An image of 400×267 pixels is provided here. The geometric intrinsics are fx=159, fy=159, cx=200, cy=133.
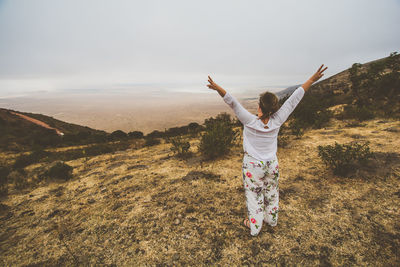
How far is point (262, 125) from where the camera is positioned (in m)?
2.06

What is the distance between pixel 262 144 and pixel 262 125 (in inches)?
10.8

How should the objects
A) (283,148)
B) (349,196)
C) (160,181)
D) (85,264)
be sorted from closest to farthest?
(85,264) → (349,196) → (160,181) → (283,148)

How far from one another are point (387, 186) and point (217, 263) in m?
3.96

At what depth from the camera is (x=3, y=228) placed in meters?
3.28

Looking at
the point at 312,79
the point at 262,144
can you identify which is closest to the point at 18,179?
the point at 262,144

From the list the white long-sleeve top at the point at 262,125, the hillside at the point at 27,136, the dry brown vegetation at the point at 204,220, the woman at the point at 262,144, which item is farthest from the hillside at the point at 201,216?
the hillside at the point at 27,136

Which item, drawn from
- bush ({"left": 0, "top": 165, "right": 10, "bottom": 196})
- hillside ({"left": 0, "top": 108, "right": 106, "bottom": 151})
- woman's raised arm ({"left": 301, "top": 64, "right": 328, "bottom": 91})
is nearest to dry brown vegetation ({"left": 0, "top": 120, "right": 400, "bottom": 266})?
bush ({"left": 0, "top": 165, "right": 10, "bottom": 196})

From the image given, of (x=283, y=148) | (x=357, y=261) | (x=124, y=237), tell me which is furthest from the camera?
(x=283, y=148)

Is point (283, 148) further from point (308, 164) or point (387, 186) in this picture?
point (387, 186)

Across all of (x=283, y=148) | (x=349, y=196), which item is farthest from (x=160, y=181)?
(x=283, y=148)

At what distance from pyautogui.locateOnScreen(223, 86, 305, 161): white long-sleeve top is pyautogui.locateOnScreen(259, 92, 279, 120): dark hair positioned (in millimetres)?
101

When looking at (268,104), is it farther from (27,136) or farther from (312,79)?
(27,136)

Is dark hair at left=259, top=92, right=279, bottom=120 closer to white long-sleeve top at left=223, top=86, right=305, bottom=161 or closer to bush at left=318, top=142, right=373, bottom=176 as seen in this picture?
white long-sleeve top at left=223, top=86, right=305, bottom=161

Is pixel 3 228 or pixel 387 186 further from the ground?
pixel 387 186
